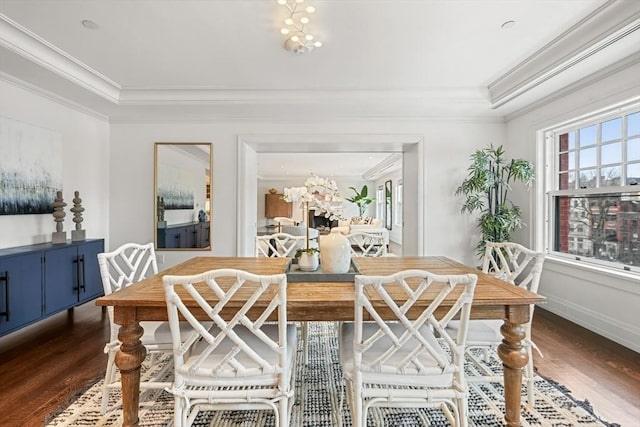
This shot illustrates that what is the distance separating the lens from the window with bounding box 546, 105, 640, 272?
2.87 meters

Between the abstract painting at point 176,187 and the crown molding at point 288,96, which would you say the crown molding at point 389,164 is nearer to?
the crown molding at point 288,96

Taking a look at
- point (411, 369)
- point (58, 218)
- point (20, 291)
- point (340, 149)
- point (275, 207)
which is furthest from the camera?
point (275, 207)

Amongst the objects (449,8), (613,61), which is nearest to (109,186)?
(449,8)

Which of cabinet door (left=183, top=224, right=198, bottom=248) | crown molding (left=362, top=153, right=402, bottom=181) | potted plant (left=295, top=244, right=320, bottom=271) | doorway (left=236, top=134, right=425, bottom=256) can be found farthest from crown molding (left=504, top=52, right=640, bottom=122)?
cabinet door (left=183, top=224, right=198, bottom=248)

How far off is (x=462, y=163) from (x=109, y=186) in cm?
469

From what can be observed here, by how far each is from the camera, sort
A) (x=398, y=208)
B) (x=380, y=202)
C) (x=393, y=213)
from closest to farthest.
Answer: (x=398, y=208), (x=393, y=213), (x=380, y=202)

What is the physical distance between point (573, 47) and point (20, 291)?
481 cm

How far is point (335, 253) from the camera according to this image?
198cm

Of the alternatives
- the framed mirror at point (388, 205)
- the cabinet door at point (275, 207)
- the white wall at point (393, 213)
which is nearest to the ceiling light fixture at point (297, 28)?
the white wall at point (393, 213)

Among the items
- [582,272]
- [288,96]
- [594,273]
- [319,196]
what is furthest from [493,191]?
[319,196]

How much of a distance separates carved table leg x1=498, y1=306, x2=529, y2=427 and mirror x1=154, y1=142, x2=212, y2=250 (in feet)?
12.1

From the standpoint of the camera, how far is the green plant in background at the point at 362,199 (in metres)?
11.8

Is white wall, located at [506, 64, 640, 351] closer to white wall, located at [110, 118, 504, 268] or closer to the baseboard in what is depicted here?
the baseboard

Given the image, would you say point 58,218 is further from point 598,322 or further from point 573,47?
point 598,322
